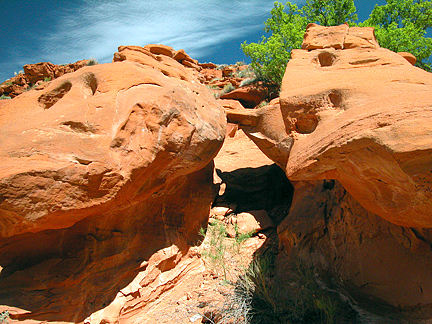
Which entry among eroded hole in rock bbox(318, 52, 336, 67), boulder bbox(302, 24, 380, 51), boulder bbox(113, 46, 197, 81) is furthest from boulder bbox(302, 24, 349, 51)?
boulder bbox(113, 46, 197, 81)

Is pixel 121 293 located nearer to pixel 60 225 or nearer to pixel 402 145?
pixel 60 225

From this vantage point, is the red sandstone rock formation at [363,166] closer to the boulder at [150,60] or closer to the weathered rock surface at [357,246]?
the weathered rock surface at [357,246]

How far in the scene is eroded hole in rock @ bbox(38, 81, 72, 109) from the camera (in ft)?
12.5

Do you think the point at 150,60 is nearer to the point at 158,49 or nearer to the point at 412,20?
the point at 158,49

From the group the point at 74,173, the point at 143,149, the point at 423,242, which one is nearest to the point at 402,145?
the point at 423,242

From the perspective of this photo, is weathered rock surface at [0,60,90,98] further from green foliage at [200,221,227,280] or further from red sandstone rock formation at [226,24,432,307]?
red sandstone rock formation at [226,24,432,307]

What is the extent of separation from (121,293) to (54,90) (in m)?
2.70

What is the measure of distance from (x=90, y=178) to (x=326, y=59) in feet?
12.1

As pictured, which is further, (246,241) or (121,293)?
(246,241)

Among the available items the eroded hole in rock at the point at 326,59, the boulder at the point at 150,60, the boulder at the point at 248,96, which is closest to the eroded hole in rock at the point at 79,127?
the boulder at the point at 150,60

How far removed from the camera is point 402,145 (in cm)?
209

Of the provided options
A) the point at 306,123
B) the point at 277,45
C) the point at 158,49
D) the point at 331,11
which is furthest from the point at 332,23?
→ the point at 306,123

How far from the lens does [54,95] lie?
384 centimetres

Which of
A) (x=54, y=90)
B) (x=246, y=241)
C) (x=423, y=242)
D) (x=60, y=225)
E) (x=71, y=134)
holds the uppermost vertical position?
(x=54, y=90)
